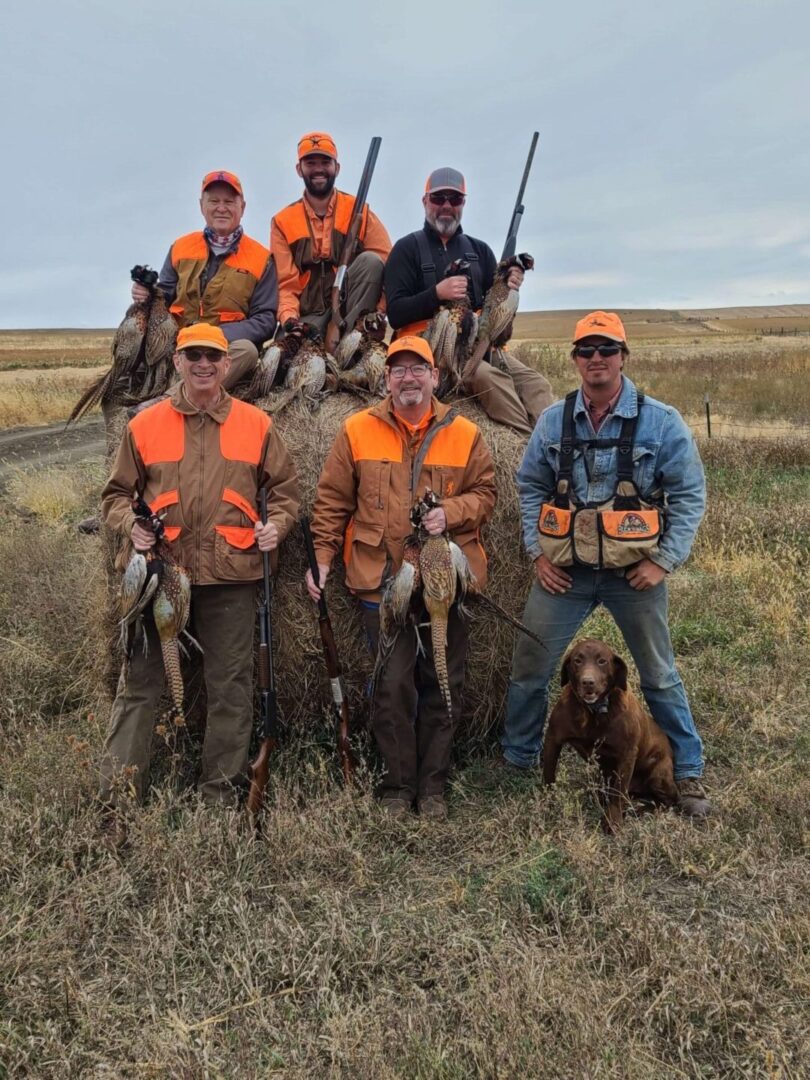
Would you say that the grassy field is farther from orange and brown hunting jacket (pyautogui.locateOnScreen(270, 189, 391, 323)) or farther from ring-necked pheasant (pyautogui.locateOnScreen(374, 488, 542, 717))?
orange and brown hunting jacket (pyautogui.locateOnScreen(270, 189, 391, 323))

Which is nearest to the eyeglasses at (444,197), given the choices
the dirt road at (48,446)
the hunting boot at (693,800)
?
the hunting boot at (693,800)

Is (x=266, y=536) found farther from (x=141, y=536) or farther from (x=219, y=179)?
(x=219, y=179)

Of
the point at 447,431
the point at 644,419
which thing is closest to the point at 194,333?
the point at 447,431

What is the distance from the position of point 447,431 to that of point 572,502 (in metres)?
0.80

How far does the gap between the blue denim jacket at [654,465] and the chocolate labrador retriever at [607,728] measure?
2.11 ft

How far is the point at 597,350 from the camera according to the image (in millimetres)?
4230

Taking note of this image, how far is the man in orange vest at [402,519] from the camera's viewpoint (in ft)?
15.0

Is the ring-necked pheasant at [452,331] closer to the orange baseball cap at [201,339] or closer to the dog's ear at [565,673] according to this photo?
the orange baseball cap at [201,339]

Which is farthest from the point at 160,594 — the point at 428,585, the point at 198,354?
the point at 428,585

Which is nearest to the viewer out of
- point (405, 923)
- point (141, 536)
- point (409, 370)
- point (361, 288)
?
point (405, 923)

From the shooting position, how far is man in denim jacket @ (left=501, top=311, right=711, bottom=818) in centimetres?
431

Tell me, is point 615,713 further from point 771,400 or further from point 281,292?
point 771,400

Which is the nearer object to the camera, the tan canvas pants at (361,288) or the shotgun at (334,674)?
the shotgun at (334,674)

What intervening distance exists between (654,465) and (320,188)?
10.9ft
